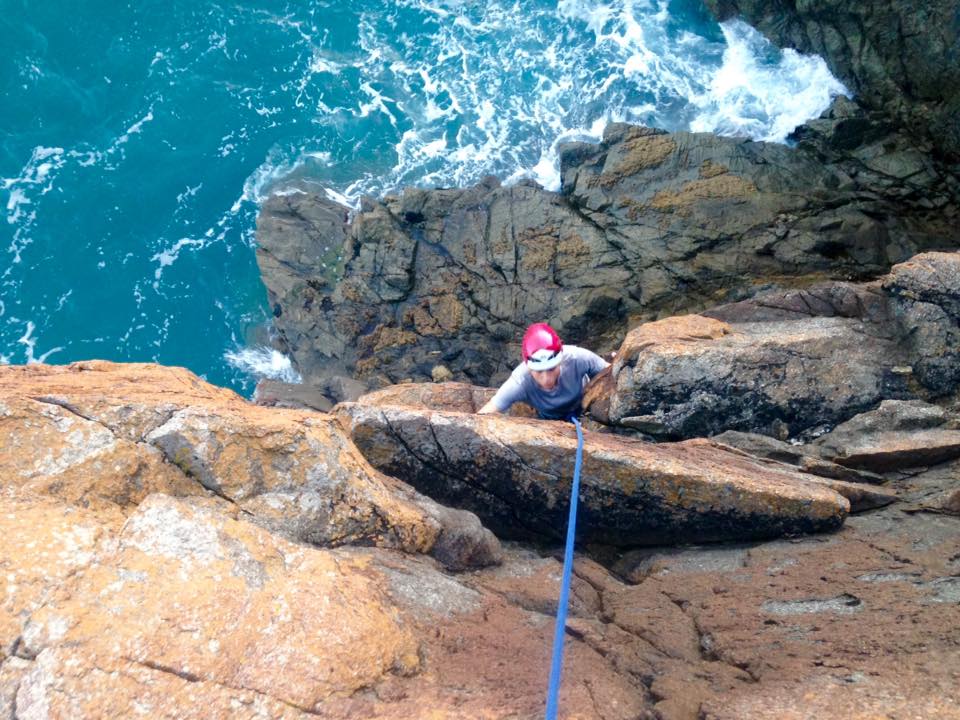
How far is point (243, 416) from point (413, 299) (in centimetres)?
1422

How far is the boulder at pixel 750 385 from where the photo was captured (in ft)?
31.3

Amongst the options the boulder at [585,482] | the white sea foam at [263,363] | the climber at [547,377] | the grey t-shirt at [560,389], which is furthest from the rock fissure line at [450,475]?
the white sea foam at [263,363]

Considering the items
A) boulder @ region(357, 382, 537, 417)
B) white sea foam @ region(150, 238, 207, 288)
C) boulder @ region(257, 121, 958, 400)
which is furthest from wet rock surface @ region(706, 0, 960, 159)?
white sea foam @ region(150, 238, 207, 288)

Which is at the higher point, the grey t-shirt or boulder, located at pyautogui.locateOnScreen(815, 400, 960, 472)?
the grey t-shirt

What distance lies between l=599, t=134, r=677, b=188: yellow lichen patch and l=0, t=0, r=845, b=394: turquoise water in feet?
10.5

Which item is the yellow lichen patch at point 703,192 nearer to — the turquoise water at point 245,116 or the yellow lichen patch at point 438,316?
the turquoise water at point 245,116

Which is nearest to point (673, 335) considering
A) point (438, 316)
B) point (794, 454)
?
point (794, 454)

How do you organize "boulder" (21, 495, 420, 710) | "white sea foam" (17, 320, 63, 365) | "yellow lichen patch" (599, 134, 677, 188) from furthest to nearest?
"white sea foam" (17, 320, 63, 365)
"yellow lichen patch" (599, 134, 677, 188)
"boulder" (21, 495, 420, 710)

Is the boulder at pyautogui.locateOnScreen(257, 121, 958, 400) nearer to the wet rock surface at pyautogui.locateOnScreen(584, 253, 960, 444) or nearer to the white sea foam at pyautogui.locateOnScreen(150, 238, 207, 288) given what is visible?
the white sea foam at pyautogui.locateOnScreen(150, 238, 207, 288)

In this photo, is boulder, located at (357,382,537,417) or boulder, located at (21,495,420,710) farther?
boulder, located at (357,382,537,417)

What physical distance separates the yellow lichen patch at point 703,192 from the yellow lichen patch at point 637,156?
3.64 feet

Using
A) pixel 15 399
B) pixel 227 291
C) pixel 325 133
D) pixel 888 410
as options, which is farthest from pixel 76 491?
pixel 325 133

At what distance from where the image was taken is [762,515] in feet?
24.5

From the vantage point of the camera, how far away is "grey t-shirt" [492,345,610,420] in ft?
32.3
